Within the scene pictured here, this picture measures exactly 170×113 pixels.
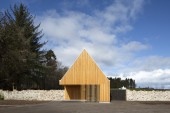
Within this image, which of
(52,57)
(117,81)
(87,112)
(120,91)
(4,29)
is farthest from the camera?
(52,57)

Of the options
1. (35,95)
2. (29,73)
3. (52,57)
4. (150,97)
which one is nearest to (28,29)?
(29,73)

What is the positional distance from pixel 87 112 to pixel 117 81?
41.8m

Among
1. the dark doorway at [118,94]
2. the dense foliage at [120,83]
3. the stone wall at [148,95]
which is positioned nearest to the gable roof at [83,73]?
the dark doorway at [118,94]

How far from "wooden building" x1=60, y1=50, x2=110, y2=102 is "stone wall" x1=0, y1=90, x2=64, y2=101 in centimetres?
145

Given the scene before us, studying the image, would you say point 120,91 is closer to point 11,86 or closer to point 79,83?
point 79,83

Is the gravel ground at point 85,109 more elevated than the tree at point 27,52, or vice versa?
the tree at point 27,52

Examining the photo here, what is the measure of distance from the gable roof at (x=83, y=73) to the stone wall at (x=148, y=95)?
5247 mm

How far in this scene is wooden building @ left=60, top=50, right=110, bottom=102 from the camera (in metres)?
36.3

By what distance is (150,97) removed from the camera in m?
38.5

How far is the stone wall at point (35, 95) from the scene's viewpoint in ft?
126

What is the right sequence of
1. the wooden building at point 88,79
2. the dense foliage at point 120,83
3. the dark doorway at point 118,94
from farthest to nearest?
the dense foliage at point 120,83 → the dark doorway at point 118,94 → the wooden building at point 88,79

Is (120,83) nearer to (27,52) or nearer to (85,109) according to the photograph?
(27,52)

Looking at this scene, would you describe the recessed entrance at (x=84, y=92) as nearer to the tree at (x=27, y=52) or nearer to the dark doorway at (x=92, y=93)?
the dark doorway at (x=92, y=93)

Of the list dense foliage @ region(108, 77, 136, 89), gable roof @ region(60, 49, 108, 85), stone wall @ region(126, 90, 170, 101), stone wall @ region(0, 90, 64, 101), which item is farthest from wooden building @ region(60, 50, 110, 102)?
dense foliage @ region(108, 77, 136, 89)
